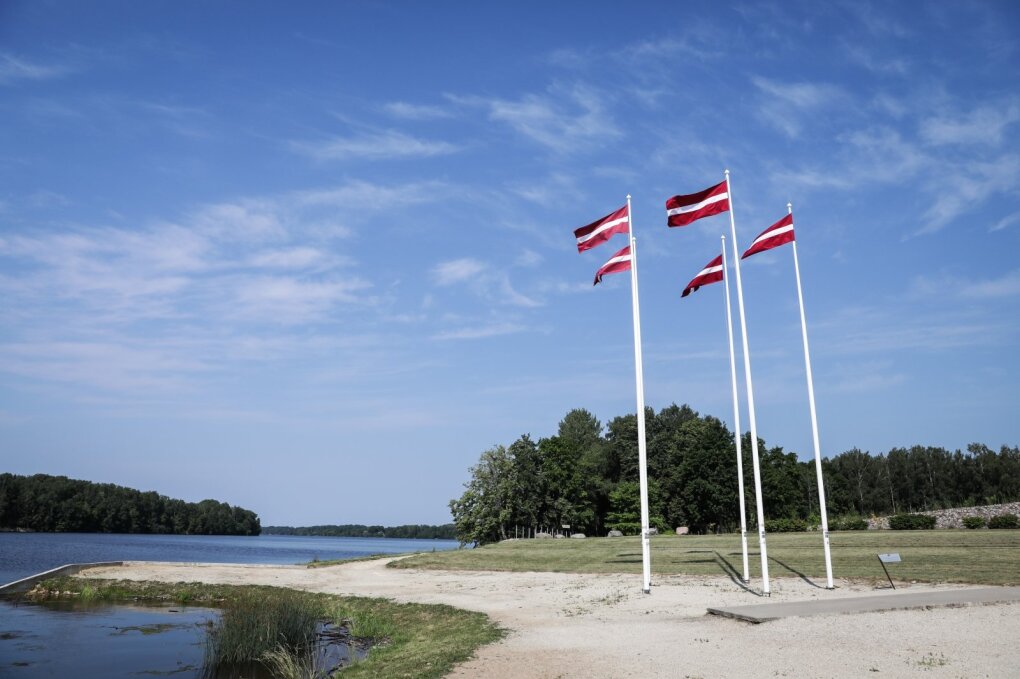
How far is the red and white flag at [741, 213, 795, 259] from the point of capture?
20.9 meters

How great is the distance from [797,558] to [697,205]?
47.7 ft

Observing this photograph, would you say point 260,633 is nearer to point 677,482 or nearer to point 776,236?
point 776,236

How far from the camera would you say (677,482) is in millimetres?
76375

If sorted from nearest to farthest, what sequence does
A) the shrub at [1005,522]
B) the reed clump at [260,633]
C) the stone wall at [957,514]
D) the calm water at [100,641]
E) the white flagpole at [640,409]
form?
the calm water at [100,641] < the reed clump at [260,633] < the white flagpole at [640,409] < the shrub at [1005,522] < the stone wall at [957,514]

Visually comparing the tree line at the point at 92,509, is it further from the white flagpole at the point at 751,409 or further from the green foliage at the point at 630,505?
the white flagpole at the point at 751,409

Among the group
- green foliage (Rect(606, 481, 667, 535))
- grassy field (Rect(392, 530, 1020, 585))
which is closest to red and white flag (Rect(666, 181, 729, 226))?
grassy field (Rect(392, 530, 1020, 585))

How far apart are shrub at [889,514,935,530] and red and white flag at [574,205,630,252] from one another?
3206 centimetres

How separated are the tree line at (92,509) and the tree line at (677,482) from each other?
91585mm

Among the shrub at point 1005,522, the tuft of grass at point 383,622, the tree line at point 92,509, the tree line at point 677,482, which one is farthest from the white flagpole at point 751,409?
the tree line at point 92,509

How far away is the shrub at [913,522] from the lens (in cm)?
4203

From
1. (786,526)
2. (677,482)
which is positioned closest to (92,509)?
(677,482)

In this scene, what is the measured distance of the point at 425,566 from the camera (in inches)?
1359

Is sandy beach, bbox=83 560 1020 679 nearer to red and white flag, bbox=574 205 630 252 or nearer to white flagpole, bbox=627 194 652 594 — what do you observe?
white flagpole, bbox=627 194 652 594

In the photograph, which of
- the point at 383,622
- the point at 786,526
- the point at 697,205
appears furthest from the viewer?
the point at 786,526
